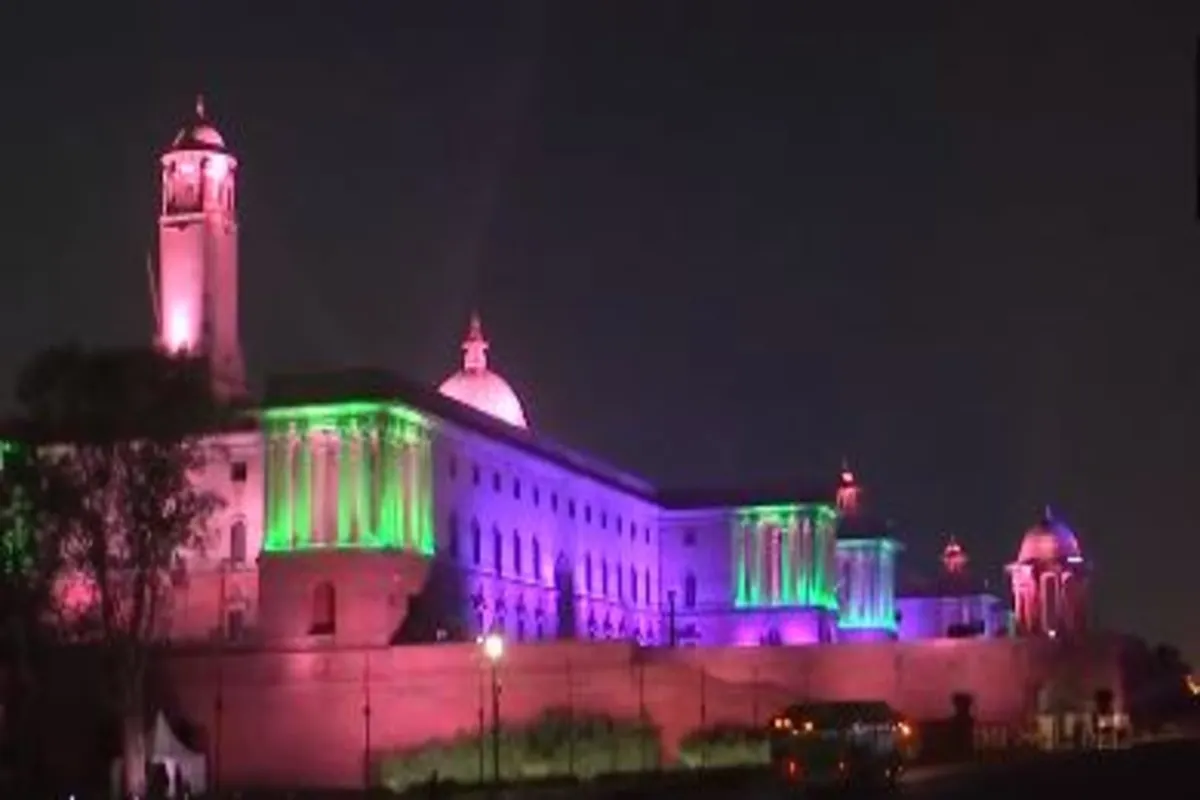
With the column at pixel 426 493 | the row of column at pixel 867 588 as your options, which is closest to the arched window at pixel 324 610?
the column at pixel 426 493

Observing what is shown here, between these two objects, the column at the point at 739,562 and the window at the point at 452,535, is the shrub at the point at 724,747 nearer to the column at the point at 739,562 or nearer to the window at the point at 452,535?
the window at the point at 452,535

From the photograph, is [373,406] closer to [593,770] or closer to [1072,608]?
[593,770]

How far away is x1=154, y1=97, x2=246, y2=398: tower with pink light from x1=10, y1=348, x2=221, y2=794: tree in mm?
31048

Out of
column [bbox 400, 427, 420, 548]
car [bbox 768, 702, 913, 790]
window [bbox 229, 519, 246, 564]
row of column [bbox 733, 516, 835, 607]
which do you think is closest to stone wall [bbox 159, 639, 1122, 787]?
column [bbox 400, 427, 420, 548]

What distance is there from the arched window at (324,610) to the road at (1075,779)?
36348 millimetres

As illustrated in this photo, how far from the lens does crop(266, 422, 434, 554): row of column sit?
4279 inches

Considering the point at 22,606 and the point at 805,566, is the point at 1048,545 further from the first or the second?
the point at 22,606

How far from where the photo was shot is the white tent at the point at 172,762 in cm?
7950

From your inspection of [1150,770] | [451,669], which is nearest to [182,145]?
[451,669]

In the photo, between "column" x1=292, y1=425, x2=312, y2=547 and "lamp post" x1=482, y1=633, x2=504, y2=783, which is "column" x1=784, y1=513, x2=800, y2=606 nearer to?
"column" x1=292, y1=425, x2=312, y2=547

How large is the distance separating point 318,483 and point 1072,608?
68.8 m

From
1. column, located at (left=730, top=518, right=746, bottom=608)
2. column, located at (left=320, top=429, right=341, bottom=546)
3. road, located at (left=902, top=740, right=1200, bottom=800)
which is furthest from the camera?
column, located at (left=730, top=518, right=746, bottom=608)

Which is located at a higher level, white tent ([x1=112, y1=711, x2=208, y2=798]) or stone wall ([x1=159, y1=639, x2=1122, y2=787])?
stone wall ([x1=159, y1=639, x2=1122, y2=787])

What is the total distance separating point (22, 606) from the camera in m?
83.0
